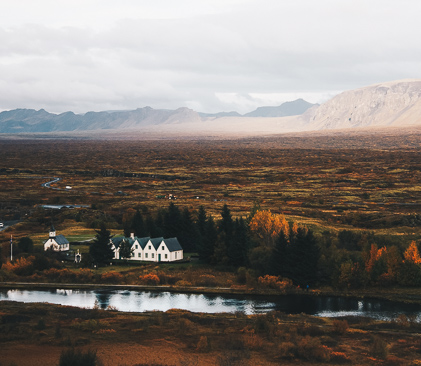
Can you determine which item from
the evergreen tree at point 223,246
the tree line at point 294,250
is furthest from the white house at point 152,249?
the evergreen tree at point 223,246

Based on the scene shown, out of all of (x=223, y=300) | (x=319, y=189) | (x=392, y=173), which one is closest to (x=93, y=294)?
(x=223, y=300)

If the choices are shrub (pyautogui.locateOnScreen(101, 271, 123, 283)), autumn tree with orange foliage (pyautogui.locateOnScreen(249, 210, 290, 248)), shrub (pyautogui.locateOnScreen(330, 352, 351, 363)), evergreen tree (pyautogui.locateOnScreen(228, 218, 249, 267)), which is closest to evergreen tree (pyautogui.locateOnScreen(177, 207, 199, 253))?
autumn tree with orange foliage (pyautogui.locateOnScreen(249, 210, 290, 248))

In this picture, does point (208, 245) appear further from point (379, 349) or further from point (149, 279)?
point (379, 349)

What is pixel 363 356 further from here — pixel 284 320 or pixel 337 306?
pixel 337 306

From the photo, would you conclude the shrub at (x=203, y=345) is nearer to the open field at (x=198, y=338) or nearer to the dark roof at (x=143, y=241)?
the open field at (x=198, y=338)

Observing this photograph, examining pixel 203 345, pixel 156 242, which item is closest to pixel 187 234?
pixel 156 242

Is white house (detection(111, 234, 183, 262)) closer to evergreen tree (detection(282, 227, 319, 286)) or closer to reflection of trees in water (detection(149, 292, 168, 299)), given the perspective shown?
reflection of trees in water (detection(149, 292, 168, 299))
